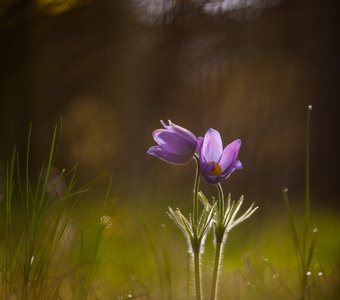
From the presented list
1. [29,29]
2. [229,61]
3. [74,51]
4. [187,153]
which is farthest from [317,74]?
[187,153]

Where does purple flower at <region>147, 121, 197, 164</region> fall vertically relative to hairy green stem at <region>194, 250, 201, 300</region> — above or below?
above

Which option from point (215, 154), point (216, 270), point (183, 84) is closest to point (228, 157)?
point (215, 154)

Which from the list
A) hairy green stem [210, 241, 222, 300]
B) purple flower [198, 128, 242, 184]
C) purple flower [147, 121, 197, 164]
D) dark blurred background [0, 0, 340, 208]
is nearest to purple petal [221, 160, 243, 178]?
purple flower [198, 128, 242, 184]

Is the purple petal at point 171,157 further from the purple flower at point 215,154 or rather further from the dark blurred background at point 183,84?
the dark blurred background at point 183,84

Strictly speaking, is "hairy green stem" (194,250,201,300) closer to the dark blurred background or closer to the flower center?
the flower center

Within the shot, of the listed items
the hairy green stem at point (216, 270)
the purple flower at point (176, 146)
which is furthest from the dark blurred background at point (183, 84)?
the hairy green stem at point (216, 270)

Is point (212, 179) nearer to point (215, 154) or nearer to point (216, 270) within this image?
point (215, 154)

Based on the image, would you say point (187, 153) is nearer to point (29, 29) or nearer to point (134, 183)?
point (134, 183)
